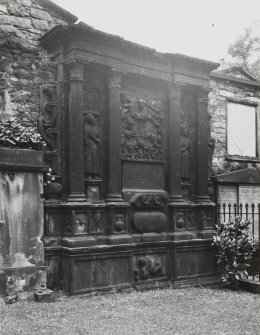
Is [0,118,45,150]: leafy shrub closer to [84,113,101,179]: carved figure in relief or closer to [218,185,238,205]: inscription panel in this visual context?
[84,113,101,179]: carved figure in relief

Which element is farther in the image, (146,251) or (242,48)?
(242,48)

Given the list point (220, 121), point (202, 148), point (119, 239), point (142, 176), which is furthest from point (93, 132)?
point (220, 121)

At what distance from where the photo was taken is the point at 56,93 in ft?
23.2

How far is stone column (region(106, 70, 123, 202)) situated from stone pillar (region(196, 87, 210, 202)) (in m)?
1.95

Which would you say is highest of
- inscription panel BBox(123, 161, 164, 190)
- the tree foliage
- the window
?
the tree foliage

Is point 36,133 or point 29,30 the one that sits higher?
point 29,30

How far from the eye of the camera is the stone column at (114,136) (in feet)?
23.9

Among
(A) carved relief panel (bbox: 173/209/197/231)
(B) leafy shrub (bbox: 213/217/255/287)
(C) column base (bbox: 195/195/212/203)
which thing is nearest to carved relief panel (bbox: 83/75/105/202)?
(A) carved relief panel (bbox: 173/209/197/231)

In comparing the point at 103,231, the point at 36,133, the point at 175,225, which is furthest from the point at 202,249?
the point at 36,133

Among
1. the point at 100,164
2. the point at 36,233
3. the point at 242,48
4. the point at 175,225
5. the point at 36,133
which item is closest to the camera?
the point at 36,233

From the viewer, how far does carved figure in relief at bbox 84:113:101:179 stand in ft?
23.5

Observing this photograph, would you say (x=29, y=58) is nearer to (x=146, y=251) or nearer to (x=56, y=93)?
(x=56, y=93)

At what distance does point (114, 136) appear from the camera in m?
7.35

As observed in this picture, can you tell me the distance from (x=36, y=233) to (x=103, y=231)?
127 cm
